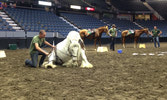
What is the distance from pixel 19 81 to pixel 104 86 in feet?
6.78

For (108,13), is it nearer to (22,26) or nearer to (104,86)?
(22,26)

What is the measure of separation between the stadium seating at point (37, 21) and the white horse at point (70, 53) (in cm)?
1380

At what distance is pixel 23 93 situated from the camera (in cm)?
335

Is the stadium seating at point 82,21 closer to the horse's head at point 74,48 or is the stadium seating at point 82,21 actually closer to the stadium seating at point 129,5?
the stadium seating at point 129,5

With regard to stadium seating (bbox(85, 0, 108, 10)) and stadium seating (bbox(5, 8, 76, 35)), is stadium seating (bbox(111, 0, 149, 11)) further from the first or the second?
stadium seating (bbox(5, 8, 76, 35))

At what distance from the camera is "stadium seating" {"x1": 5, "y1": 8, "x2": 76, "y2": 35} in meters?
20.8

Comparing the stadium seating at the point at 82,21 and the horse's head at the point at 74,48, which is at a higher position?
the stadium seating at the point at 82,21

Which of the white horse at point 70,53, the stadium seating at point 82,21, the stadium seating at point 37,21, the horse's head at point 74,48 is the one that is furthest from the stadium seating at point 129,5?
the horse's head at point 74,48

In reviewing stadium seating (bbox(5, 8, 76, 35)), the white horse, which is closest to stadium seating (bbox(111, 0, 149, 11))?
stadium seating (bbox(5, 8, 76, 35))

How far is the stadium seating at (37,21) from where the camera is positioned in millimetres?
20783

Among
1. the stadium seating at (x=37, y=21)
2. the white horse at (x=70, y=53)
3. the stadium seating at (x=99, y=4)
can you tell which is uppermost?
the stadium seating at (x=99, y=4)

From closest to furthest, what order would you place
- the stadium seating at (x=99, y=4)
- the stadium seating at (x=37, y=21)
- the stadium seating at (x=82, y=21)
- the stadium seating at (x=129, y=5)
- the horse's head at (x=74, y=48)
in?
the horse's head at (x=74, y=48)
the stadium seating at (x=37, y=21)
the stadium seating at (x=82, y=21)
the stadium seating at (x=99, y=4)
the stadium seating at (x=129, y=5)

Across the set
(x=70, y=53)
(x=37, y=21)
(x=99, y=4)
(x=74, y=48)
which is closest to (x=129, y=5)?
(x=99, y=4)

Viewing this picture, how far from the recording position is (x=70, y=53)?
623 cm
